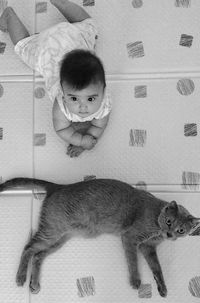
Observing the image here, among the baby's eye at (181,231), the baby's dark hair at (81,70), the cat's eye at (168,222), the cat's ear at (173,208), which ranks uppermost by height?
the baby's dark hair at (81,70)

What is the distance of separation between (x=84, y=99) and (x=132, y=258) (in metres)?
0.38

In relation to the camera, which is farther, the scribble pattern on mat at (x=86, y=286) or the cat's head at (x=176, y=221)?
A: the scribble pattern on mat at (x=86, y=286)

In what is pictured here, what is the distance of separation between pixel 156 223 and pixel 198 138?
27 cm

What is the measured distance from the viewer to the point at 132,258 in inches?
38.2

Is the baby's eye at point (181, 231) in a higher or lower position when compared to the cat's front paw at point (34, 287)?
higher

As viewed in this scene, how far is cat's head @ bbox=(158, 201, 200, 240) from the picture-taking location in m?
0.88

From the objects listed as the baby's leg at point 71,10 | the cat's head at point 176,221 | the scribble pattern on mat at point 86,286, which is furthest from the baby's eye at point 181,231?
the baby's leg at point 71,10

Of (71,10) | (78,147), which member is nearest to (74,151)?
(78,147)

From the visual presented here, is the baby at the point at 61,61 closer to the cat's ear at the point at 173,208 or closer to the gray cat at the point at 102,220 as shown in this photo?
the gray cat at the point at 102,220

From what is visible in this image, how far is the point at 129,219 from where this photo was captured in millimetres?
956

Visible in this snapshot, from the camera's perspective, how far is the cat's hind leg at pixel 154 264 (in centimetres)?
97

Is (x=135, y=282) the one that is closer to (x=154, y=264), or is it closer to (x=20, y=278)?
(x=154, y=264)

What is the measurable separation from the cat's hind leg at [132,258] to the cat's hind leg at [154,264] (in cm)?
3

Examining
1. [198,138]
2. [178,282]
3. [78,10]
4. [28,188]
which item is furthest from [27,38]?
[178,282]
